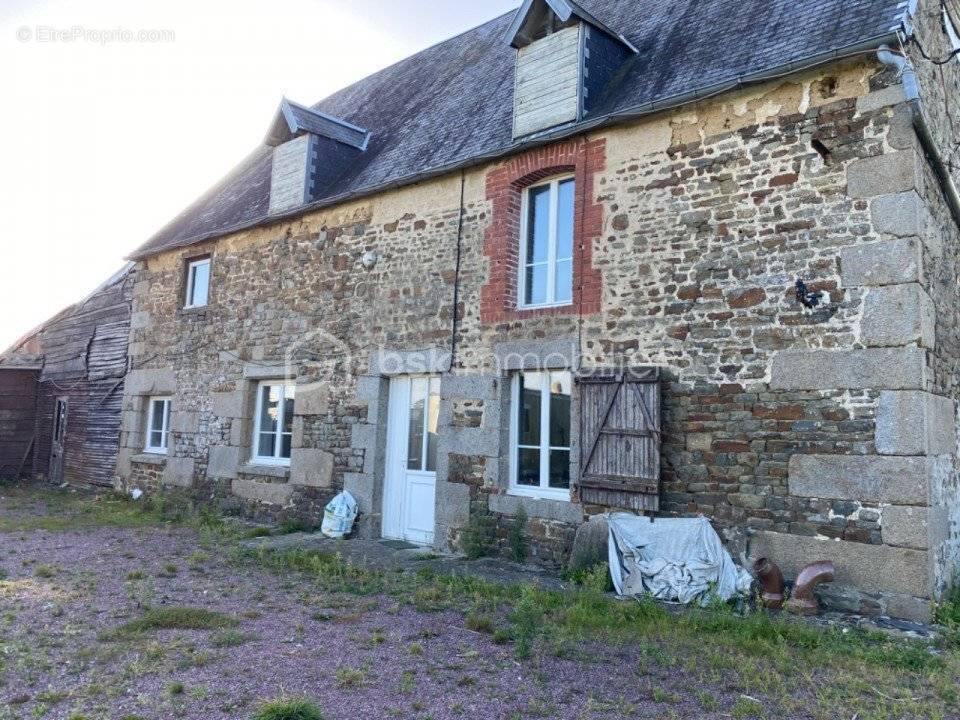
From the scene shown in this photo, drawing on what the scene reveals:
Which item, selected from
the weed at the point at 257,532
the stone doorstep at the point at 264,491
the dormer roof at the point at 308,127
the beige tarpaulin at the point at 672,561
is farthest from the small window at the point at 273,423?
the beige tarpaulin at the point at 672,561

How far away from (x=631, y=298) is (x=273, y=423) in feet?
19.7

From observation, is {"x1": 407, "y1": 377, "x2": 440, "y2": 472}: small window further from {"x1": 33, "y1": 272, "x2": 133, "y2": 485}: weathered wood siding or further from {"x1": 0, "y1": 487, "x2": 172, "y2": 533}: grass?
{"x1": 33, "y1": 272, "x2": 133, "y2": 485}: weathered wood siding

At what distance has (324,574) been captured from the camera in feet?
22.5

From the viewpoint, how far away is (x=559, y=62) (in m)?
8.02

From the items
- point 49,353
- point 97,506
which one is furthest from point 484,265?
point 49,353

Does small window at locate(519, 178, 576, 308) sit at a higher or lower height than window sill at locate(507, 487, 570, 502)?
higher

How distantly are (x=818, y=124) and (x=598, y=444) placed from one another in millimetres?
3407

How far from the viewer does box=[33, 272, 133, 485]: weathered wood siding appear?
13320mm

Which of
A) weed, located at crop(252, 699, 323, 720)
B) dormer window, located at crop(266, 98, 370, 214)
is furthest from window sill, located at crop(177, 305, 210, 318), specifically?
weed, located at crop(252, 699, 323, 720)

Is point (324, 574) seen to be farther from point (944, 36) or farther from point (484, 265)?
point (944, 36)

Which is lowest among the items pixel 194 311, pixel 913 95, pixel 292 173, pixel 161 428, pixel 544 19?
pixel 161 428

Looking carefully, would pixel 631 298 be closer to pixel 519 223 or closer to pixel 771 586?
pixel 519 223

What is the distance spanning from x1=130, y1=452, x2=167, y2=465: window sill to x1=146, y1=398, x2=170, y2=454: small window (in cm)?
14

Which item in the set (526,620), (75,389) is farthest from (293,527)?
Result: (75,389)
